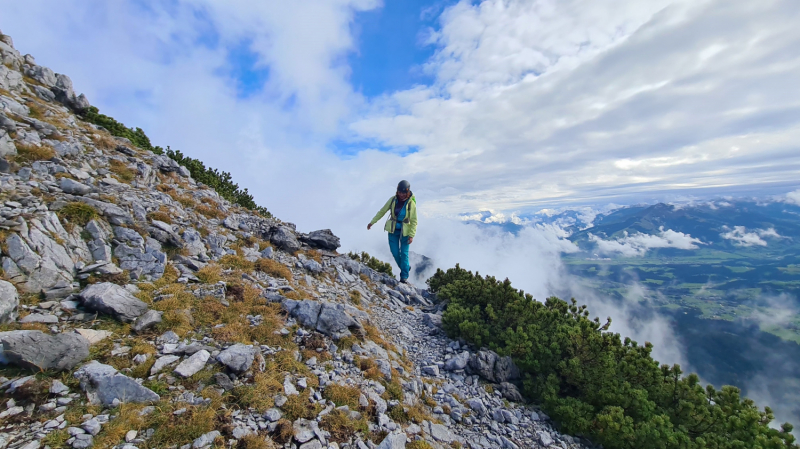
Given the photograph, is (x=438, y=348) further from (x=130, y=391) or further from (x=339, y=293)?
(x=130, y=391)

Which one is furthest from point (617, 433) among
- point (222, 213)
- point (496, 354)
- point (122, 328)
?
point (222, 213)

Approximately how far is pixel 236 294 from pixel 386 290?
27.5 ft

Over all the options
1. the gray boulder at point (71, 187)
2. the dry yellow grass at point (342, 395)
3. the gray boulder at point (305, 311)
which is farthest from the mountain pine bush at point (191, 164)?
the dry yellow grass at point (342, 395)

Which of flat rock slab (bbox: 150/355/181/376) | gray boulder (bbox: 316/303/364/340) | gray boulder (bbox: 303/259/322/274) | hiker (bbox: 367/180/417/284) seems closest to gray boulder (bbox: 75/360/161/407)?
flat rock slab (bbox: 150/355/181/376)

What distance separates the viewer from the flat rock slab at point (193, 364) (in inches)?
241

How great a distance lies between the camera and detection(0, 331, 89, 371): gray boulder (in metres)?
5.20

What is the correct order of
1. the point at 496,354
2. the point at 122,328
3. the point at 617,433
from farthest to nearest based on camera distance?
the point at 496,354
the point at 617,433
the point at 122,328

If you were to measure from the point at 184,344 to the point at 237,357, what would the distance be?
53.5 inches

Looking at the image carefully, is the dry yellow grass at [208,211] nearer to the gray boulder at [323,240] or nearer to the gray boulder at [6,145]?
the gray boulder at [323,240]

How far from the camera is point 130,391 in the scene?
5340mm

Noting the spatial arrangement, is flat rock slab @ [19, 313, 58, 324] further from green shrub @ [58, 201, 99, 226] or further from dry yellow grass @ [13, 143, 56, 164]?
dry yellow grass @ [13, 143, 56, 164]

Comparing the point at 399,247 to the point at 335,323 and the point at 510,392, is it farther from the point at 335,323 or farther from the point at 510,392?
the point at 510,392

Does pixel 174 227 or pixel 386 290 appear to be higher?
pixel 174 227

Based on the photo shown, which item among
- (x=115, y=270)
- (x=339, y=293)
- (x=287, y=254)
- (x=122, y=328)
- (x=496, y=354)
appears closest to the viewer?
(x=122, y=328)
